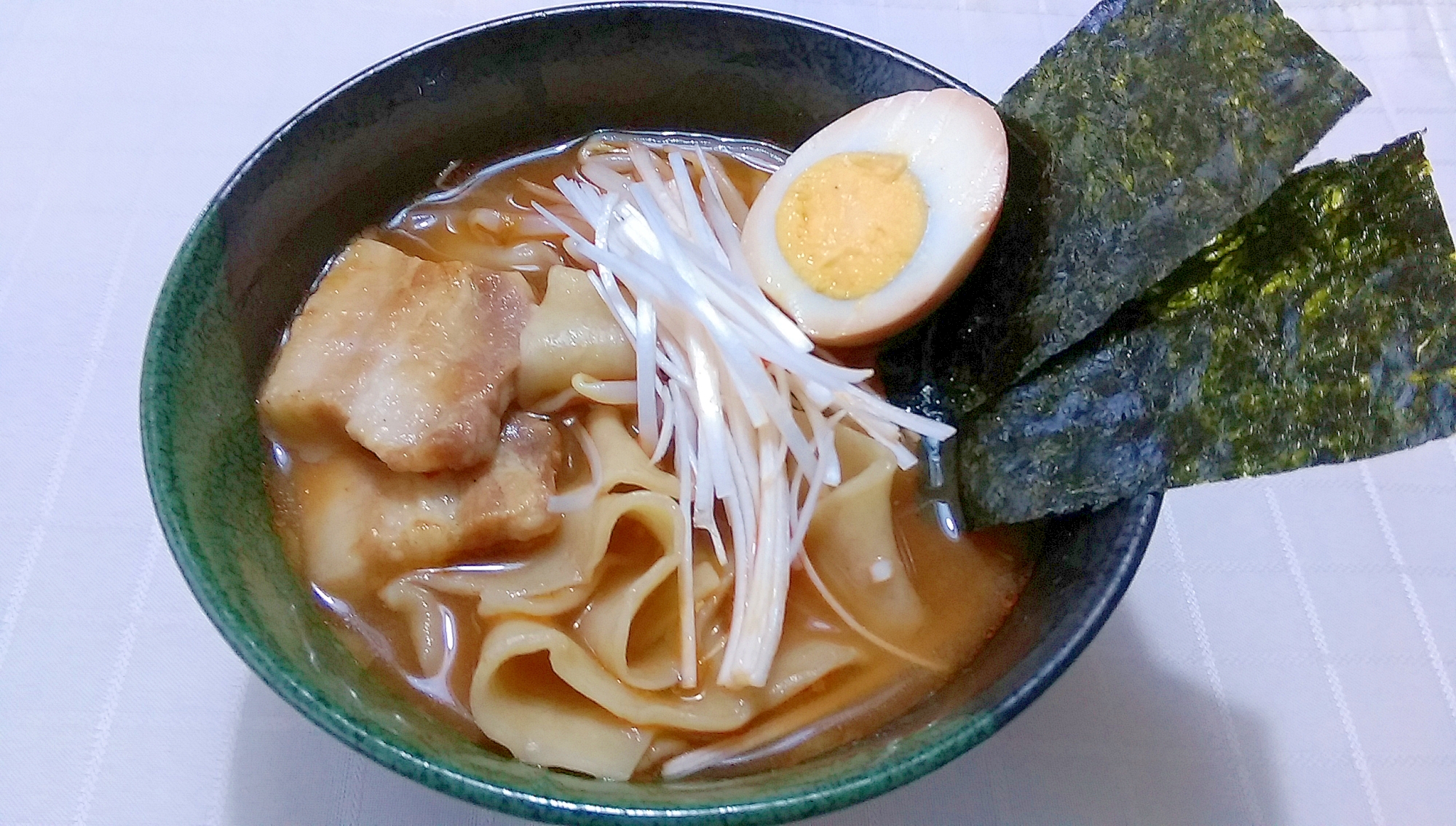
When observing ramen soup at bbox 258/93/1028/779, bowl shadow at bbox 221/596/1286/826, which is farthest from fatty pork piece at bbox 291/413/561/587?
bowl shadow at bbox 221/596/1286/826

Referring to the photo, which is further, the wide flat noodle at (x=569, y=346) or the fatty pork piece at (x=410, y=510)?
the wide flat noodle at (x=569, y=346)

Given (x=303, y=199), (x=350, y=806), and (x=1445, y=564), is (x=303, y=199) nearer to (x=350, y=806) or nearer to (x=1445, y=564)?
(x=350, y=806)

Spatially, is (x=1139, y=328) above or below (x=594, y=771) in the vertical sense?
above

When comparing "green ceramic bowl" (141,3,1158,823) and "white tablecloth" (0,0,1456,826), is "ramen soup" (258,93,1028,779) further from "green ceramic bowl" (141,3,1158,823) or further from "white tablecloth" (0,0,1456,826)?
"white tablecloth" (0,0,1456,826)

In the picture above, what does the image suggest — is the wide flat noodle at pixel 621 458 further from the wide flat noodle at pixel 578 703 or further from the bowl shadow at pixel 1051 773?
the bowl shadow at pixel 1051 773

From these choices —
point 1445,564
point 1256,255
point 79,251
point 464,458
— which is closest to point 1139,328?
point 1256,255

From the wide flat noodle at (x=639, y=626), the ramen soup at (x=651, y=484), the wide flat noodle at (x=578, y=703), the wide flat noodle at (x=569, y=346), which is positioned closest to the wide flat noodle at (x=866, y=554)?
the ramen soup at (x=651, y=484)
